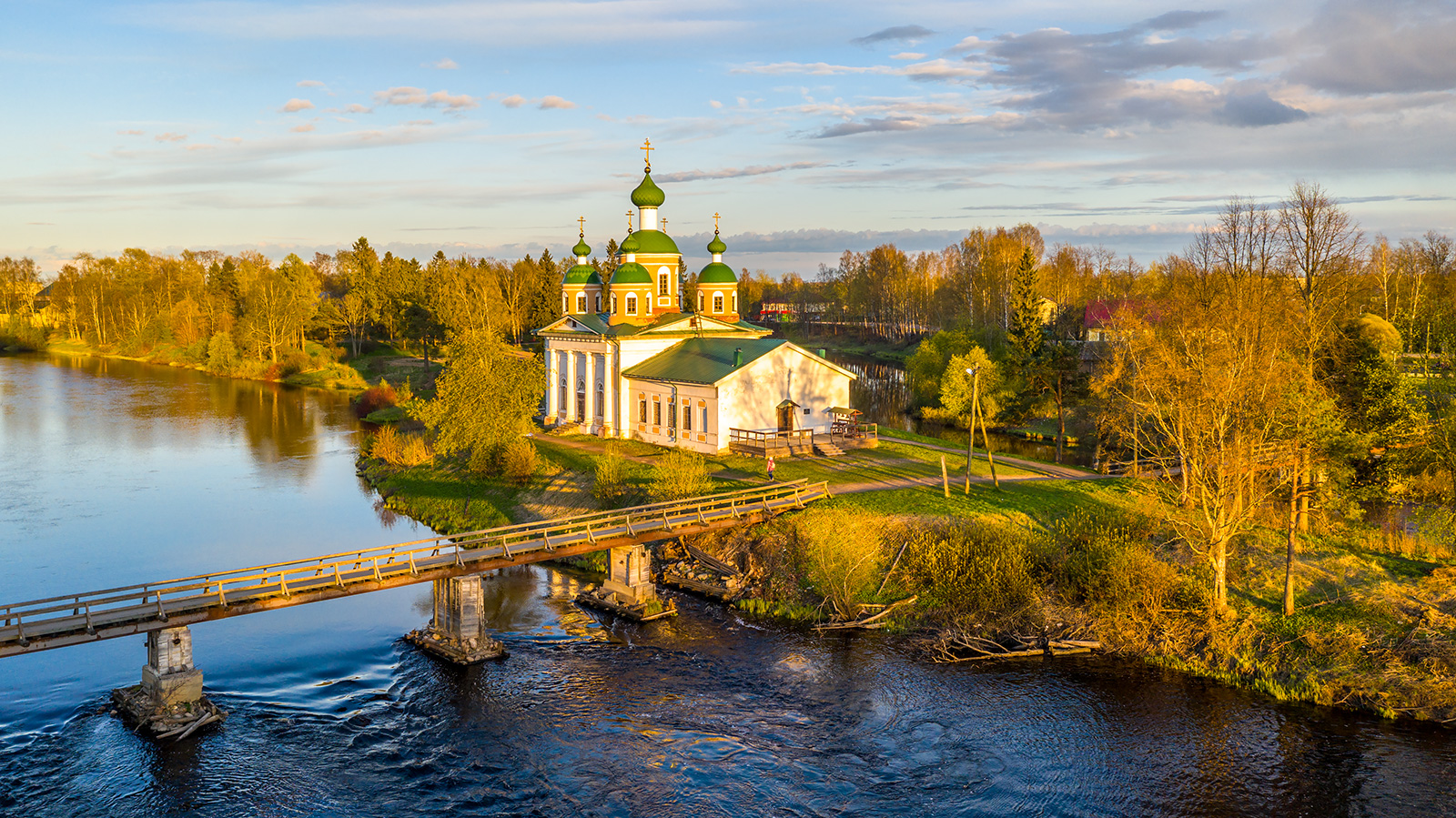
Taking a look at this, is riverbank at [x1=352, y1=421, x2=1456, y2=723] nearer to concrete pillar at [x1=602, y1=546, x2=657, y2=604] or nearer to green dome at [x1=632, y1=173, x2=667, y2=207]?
concrete pillar at [x1=602, y1=546, x2=657, y2=604]

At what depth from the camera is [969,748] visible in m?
19.9

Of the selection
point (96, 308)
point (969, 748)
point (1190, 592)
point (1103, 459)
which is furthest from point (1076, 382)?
point (96, 308)

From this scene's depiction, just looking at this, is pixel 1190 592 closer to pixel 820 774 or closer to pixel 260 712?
pixel 820 774

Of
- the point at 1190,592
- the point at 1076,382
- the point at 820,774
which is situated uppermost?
the point at 1076,382

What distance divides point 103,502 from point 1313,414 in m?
43.3

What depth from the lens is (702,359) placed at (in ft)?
144

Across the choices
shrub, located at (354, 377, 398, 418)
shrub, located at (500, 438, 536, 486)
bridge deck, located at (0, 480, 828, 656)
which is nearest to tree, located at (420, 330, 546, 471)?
shrub, located at (500, 438, 536, 486)

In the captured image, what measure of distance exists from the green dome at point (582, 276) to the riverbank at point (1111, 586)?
83.5 ft

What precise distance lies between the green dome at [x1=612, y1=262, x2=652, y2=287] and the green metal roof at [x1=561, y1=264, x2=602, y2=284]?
5.84 m

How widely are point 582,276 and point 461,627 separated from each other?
31.9 metres

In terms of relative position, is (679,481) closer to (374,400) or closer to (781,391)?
(781,391)

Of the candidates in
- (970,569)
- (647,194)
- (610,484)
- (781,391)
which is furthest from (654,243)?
(970,569)

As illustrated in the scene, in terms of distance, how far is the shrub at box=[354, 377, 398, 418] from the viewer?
67688mm

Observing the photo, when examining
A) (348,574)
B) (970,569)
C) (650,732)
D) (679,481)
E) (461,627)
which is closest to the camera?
(650,732)
